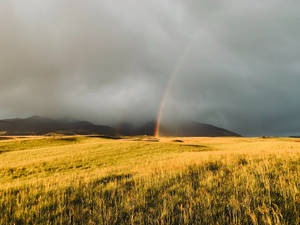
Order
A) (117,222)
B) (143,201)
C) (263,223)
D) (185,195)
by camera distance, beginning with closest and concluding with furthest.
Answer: (263,223) < (117,222) < (143,201) < (185,195)

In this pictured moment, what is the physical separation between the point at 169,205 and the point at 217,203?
97 cm

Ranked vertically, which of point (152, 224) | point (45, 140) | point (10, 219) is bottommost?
point (45, 140)

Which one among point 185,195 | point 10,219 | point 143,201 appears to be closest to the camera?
point 10,219

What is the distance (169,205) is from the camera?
2.93 metres

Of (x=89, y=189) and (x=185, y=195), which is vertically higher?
(x=185, y=195)

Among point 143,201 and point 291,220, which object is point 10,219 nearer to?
point 143,201

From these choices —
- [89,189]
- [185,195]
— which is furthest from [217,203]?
[89,189]

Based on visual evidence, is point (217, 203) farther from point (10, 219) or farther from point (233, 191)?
point (10, 219)

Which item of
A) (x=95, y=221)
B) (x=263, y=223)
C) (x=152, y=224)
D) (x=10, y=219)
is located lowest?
(x=10, y=219)

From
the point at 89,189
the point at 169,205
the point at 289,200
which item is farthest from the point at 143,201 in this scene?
the point at 289,200

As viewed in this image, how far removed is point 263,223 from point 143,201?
6.69ft

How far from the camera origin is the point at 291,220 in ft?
7.77

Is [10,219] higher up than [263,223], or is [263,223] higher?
[263,223]

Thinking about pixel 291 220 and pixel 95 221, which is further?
pixel 95 221
